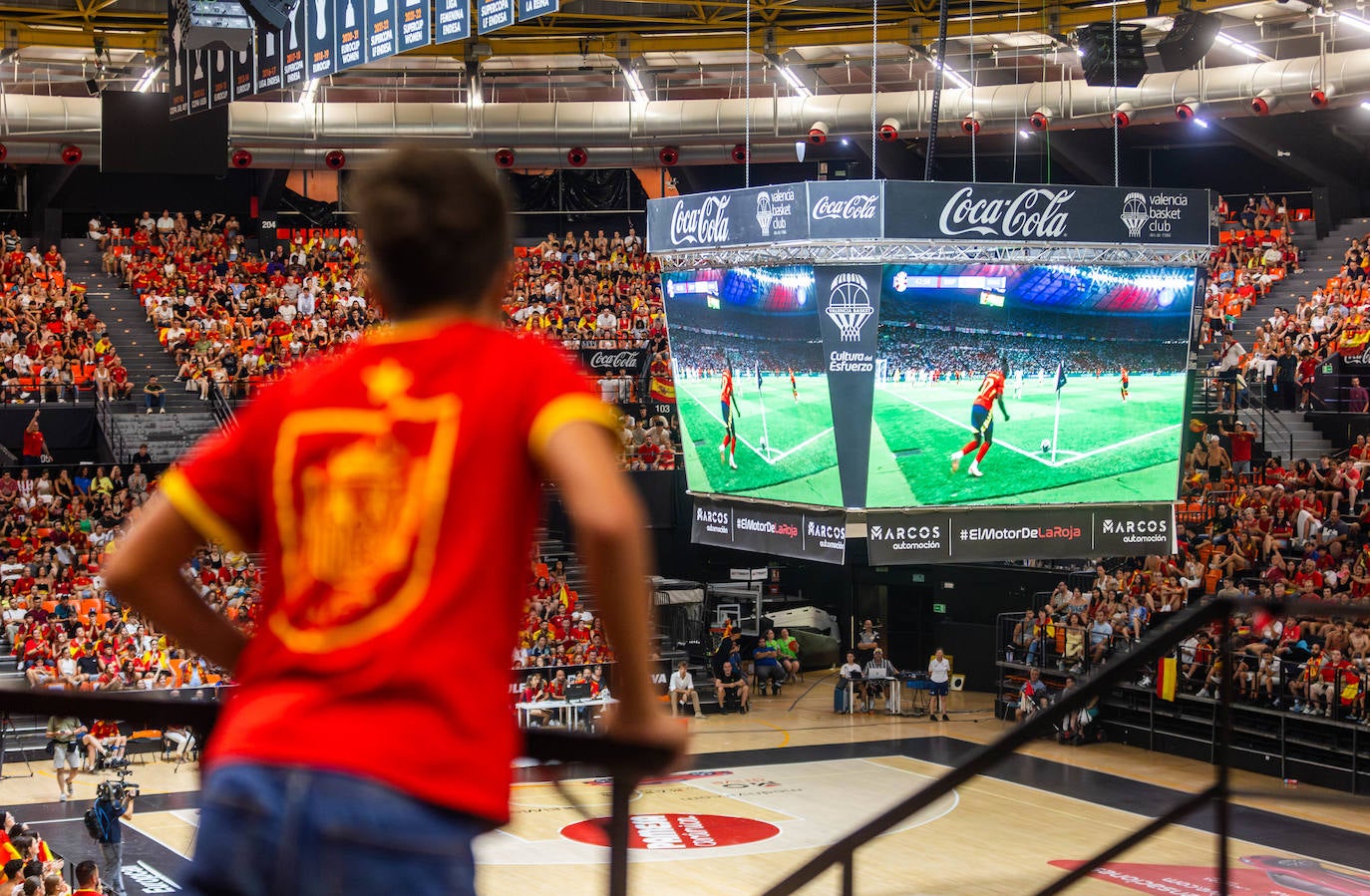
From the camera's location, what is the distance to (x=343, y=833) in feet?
5.59

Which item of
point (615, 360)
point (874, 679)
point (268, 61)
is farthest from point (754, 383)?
point (615, 360)

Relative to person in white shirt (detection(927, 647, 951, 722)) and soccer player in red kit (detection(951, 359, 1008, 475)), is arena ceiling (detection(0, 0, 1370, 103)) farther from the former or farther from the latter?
person in white shirt (detection(927, 647, 951, 722))

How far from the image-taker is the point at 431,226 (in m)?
1.84

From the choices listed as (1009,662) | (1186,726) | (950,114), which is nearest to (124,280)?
(950,114)

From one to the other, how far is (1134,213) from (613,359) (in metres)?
15.5

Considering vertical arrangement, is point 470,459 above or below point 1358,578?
above

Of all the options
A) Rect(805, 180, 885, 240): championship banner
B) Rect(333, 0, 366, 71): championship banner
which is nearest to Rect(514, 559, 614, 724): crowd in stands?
Rect(805, 180, 885, 240): championship banner

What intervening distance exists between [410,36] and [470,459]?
46.3ft

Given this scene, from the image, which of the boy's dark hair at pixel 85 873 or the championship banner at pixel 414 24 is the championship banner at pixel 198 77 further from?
the boy's dark hair at pixel 85 873

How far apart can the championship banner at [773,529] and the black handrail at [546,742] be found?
15862 millimetres

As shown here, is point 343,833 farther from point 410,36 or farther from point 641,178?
point 641,178

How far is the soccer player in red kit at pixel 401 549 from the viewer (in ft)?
5.61

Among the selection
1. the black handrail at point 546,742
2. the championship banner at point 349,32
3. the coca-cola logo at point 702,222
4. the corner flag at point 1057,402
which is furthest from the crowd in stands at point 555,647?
the black handrail at point 546,742

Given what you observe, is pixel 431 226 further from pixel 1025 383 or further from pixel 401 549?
pixel 1025 383
